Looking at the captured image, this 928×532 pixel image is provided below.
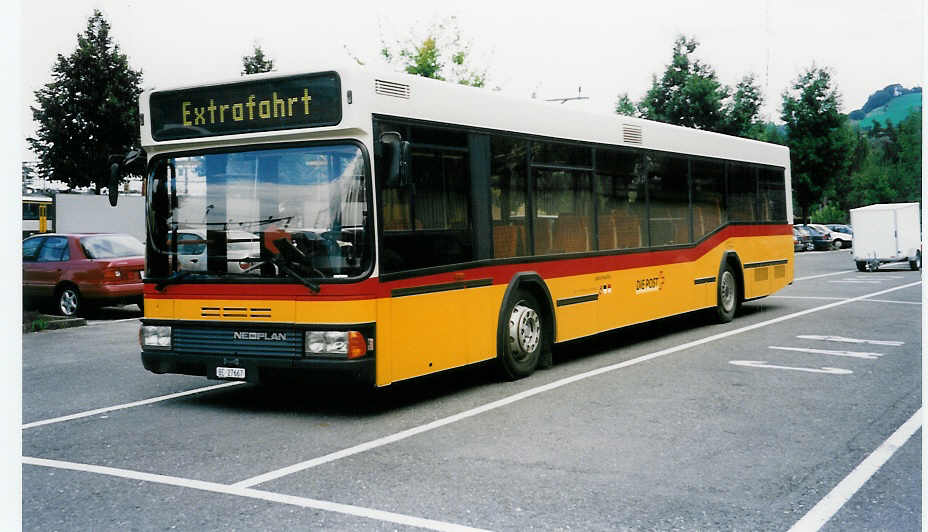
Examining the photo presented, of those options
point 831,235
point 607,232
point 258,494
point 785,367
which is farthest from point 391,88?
point 831,235

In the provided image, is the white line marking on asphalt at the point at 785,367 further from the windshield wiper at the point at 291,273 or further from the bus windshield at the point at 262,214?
the windshield wiper at the point at 291,273

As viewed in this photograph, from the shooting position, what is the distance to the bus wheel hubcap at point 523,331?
9.18m

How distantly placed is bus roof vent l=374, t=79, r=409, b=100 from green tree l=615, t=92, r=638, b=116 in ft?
145

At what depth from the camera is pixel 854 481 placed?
563 cm

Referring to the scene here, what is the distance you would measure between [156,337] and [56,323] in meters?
8.55

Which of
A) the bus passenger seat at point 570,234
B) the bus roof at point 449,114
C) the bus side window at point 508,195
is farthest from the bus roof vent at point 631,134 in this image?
the bus side window at point 508,195

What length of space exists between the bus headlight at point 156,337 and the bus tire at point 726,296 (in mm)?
8653

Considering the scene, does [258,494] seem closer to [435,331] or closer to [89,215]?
[435,331]

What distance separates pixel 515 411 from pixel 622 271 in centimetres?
396

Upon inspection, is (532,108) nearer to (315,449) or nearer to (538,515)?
(315,449)

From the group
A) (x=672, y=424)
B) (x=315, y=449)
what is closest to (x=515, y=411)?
(x=672, y=424)

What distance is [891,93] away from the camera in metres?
9.06

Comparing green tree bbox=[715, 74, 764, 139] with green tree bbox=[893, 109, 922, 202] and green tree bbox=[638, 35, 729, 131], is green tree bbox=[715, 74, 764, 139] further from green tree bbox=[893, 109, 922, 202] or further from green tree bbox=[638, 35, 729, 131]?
green tree bbox=[893, 109, 922, 202]

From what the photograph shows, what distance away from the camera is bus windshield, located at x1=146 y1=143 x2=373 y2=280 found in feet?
23.8
